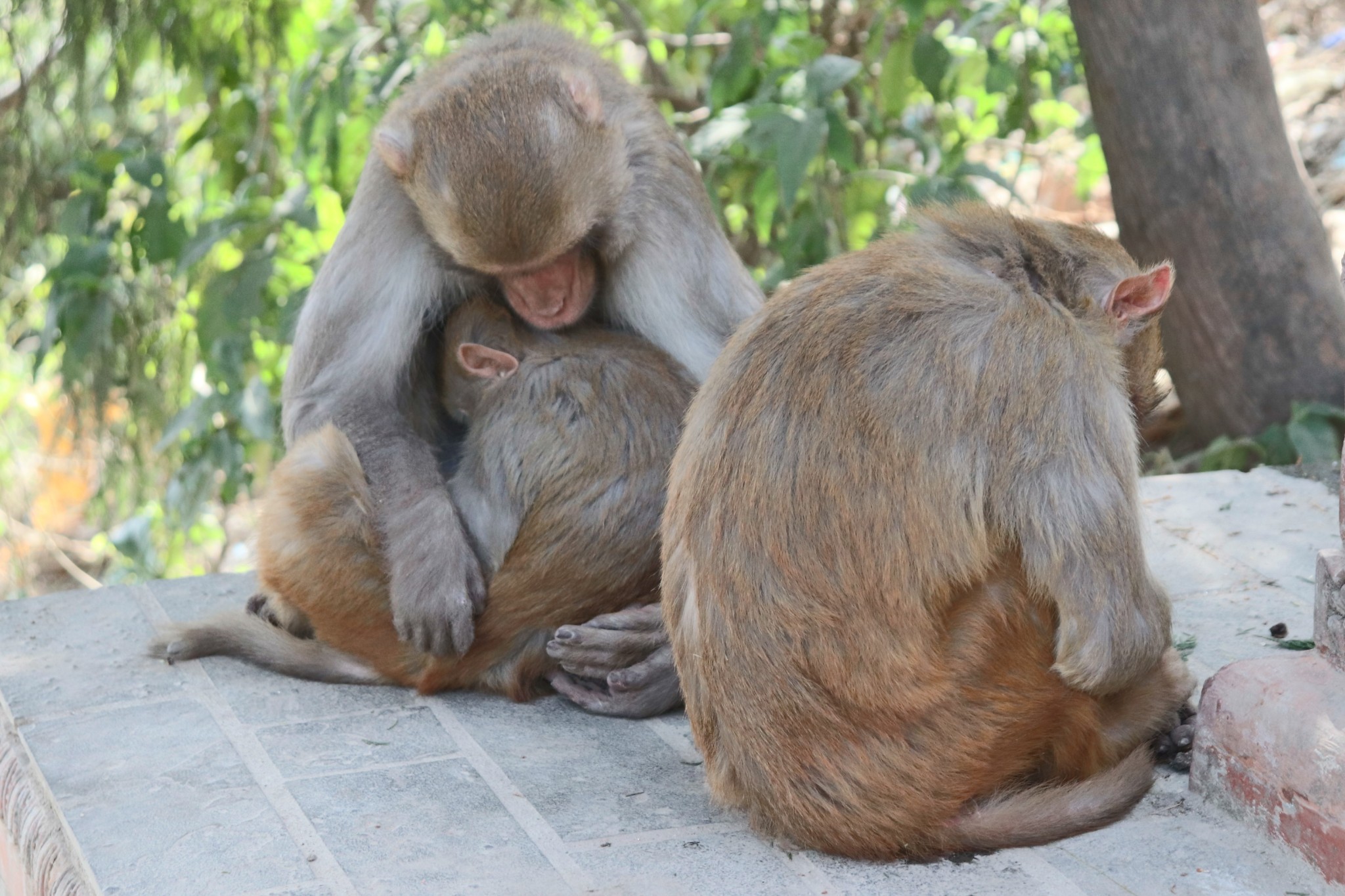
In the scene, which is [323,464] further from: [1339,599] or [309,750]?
[1339,599]

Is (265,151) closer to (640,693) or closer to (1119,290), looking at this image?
(640,693)

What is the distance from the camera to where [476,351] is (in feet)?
12.2

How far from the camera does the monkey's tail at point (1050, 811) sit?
2879mm

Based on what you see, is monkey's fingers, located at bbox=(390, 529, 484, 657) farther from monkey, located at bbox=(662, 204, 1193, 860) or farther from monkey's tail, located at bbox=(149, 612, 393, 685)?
monkey, located at bbox=(662, 204, 1193, 860)

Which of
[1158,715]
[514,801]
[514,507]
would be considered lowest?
[1158,715]

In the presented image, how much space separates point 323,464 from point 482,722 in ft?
2.52

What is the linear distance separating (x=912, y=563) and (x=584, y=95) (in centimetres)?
163

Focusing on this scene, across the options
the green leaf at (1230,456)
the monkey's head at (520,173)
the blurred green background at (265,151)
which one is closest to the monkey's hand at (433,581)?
the monkey's head at (520,173)

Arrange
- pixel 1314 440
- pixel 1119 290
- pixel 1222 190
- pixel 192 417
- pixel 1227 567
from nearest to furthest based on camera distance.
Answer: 1. pixel 1119 290
2. pixel 1227 567
3. pixel 1314 440
4. pixel 1222 190
5. pixel 192 417

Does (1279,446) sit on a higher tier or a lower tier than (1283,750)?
lower

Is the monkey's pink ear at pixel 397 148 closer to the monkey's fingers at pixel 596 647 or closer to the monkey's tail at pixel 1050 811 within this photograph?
the monkey's fingers at pixel 596 647

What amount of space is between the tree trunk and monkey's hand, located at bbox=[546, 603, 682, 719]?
9.73 ft

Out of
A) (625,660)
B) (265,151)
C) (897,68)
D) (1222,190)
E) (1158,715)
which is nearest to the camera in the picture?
(1158,715)

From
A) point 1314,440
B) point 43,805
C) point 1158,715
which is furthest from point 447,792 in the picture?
point 1314,440
